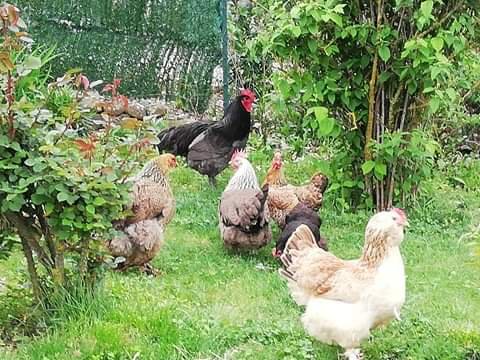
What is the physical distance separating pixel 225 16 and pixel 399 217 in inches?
252

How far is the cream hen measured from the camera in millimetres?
4578

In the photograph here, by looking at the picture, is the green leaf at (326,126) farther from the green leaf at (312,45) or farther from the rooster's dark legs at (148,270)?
the rooster's dark legs at (148,270)

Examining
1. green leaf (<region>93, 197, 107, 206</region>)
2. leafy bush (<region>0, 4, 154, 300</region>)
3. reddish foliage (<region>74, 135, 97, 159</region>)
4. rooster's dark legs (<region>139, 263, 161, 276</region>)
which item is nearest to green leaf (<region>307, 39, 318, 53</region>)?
rooster's dark legs (<region>139, 263, 161, 276</region>)

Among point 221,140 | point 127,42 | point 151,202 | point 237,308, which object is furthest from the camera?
point 127,42

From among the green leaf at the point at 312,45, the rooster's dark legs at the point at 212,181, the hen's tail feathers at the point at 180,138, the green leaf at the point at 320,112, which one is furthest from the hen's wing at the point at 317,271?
the hen's tail feathers at the point at 180,138

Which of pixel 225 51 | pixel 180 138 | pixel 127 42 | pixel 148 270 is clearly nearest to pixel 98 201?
pixel 148 270

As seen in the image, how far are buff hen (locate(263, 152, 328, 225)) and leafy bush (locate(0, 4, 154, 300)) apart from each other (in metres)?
2.37

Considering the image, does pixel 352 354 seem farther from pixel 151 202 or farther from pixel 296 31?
pixel 296 31

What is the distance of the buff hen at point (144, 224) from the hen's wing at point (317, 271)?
1308 mm

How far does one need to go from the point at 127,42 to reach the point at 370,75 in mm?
4499

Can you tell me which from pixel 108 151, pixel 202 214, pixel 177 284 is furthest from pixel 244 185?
pixel 108 151

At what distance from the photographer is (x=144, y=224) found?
623cm

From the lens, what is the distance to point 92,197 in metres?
4.71

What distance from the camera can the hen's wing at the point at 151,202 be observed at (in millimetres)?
6254
